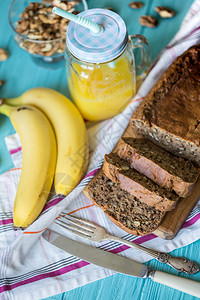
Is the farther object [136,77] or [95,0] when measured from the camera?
[95,0]

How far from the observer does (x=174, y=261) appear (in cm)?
197

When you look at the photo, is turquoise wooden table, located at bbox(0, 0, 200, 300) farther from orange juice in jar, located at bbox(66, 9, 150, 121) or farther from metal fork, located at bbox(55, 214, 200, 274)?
metal fork, located at bbox(55, 214, 200, 274)

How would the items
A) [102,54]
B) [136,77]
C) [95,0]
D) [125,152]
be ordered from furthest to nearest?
[95,0]
[136,77]
[125,152]
[102,54]

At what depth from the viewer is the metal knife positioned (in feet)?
6.19

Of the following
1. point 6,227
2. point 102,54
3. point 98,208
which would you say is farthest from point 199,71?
point 6,227

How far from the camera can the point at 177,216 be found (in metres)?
2.00

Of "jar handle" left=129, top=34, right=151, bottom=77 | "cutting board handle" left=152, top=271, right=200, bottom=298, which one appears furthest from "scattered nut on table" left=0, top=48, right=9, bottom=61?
"cutting board handle" left=152, top=271, right=200, bottom=298

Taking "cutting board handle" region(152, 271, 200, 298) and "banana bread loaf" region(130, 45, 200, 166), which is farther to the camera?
"banana bread loaf" region(130, 45, 200, 166)

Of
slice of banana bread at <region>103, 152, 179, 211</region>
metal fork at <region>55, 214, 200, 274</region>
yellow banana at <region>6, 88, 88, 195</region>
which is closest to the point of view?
slice of banana bread at <region>103, 152, 179, 211</region>

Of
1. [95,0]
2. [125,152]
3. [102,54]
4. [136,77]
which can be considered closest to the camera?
[102,54]

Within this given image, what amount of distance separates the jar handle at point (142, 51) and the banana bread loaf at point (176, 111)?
0.23 metres

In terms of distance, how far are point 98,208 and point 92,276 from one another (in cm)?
38

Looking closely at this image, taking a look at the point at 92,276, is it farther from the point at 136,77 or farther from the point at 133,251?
the point at 136,77

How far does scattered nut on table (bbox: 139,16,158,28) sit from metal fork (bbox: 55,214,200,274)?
147cm
